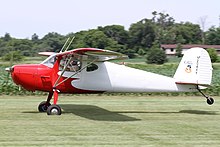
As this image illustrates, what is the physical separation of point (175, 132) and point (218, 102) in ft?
→ 29.6

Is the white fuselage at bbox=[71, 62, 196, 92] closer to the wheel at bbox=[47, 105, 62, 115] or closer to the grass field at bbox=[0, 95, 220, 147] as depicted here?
the grass field at bbox=[0, 95, 220, 147]

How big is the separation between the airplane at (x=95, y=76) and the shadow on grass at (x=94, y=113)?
0.69 metres

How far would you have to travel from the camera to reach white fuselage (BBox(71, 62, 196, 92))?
15.7 meters

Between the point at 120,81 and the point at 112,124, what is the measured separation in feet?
11.2

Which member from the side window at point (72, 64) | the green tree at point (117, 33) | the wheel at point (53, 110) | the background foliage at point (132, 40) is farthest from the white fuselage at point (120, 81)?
the green tree at point (117, 33)

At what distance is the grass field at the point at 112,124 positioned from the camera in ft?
32.4

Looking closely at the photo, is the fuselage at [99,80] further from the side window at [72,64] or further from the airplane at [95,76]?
the side window at [72,64]

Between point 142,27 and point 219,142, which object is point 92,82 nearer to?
point 219,142

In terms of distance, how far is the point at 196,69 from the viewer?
631 inches

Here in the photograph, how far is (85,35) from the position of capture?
269ft

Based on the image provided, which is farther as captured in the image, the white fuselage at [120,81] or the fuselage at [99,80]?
the white fuselage at [120,81]

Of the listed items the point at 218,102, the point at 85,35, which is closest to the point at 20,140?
the point at 218,102

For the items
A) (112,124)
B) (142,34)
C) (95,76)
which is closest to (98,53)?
(95,76)

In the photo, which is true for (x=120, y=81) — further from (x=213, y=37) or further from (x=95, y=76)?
(x=213, y=37)
